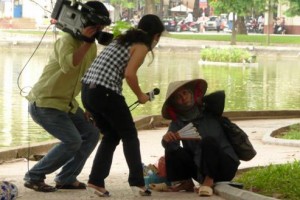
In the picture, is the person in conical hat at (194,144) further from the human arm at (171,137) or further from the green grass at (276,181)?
the green grass at (276,181)

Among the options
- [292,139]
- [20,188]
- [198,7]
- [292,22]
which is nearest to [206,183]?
[20,188]

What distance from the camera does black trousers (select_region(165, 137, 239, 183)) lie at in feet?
24.7

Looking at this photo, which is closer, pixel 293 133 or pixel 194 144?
pixel 194 144

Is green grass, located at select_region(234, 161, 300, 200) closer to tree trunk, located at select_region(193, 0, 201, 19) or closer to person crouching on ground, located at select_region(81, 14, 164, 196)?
person crouching on ground, located at select_region(81, 14, 164, 196)

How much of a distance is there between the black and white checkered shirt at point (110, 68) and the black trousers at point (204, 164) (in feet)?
2.72

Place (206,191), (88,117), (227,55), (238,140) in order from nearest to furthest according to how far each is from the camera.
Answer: (206,191)
(88,117)
(238,140)
(227,55)

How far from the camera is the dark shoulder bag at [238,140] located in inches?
307

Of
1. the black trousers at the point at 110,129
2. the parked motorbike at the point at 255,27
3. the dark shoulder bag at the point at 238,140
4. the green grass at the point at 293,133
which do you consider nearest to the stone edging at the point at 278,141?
the green grass at the point at 293,133

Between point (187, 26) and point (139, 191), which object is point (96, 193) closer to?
point (139, 191)

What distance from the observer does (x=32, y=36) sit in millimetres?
51781

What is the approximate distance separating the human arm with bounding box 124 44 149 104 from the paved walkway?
0.96 metres

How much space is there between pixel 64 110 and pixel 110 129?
438 mm

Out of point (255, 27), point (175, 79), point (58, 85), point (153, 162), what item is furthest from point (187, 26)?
point (58, 85)

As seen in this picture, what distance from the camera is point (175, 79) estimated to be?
3062 centimetres
